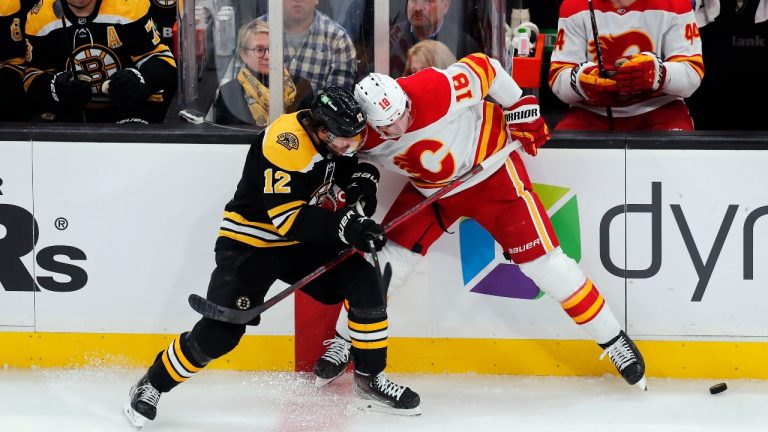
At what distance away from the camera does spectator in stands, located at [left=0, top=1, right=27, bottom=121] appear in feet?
15.4

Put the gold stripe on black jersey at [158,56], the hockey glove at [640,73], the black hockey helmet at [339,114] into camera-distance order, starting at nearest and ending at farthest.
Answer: the black hockey helmet at [339,114] < the hockey glove at [640,73] < the gold stripe on black jersey at [158,56]

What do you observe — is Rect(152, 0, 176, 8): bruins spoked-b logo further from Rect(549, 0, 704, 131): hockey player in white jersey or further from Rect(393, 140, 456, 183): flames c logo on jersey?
Rect(393, 140, 456, 183): flames c logo on jersey

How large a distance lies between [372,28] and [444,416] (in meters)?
1.12

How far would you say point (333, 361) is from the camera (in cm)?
412

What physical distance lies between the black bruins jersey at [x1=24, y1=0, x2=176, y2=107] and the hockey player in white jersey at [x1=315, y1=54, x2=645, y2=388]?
41.7 inches

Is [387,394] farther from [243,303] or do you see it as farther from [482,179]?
Result: [482,179]

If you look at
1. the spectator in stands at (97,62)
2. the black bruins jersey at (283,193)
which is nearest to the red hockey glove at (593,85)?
the black bruins jersey at (283,193)

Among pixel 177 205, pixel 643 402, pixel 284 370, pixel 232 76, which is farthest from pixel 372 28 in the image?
pixel 643 402

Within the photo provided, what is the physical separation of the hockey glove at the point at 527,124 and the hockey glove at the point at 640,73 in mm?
489

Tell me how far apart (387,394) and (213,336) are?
50 centimetres

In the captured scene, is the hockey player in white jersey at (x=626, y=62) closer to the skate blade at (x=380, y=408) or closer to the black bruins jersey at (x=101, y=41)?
the skate blade at (x=380, y=408)

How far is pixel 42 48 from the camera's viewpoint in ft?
15.4

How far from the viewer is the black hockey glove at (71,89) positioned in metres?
4.54

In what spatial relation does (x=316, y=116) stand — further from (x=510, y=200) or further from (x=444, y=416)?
(x=444, y=416)
